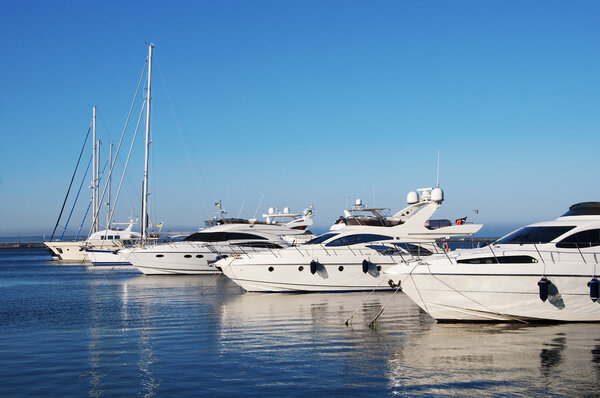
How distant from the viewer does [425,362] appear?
1232cm

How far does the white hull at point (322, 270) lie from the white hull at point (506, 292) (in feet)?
25.3

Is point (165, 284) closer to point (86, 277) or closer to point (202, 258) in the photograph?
point (202, 258)

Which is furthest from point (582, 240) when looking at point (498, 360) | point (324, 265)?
point (324, 265)

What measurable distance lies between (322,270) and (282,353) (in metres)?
11.2

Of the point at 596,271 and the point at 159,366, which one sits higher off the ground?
the point at 596,271

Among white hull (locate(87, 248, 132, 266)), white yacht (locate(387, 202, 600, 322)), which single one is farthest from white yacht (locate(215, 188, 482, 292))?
white hull (locate(87, 248, 132, 266))

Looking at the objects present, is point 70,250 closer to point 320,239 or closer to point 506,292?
point 320,239

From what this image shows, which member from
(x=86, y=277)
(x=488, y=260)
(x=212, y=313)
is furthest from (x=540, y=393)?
(x=86, y=277)

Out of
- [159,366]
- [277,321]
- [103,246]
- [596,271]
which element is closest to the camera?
[159,366]

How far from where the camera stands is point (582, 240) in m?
16.6

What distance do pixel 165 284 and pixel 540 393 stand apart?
78.8ft

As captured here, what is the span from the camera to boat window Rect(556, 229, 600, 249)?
16422 mm

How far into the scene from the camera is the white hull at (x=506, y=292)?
51.5 feet

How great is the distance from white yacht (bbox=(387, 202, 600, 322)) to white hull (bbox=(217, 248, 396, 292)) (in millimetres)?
7399
